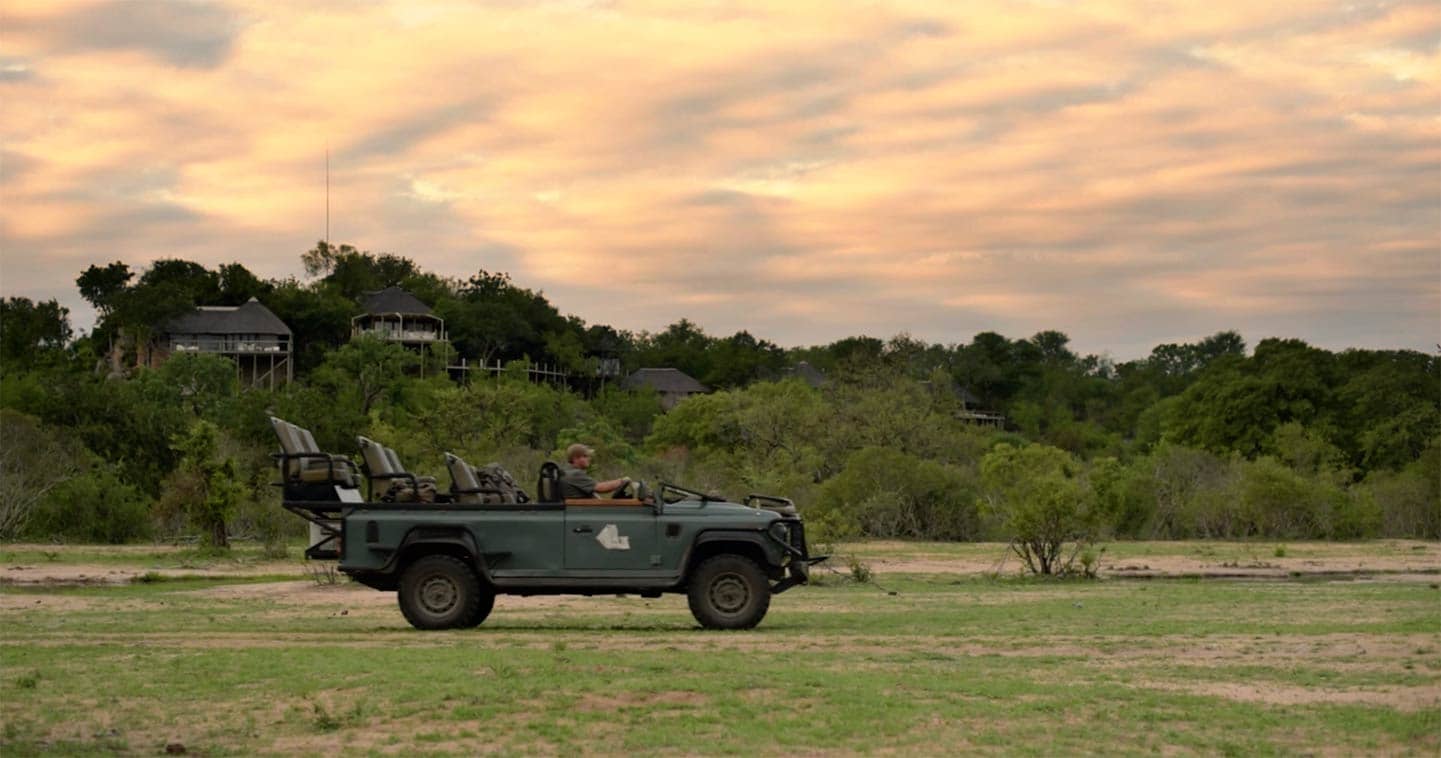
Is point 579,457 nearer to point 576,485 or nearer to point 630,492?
point 576,485

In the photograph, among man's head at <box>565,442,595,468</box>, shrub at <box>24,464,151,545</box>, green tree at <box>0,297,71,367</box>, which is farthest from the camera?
green tree at <box>0,297,71,367</box>

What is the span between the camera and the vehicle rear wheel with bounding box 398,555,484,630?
19.3 meters

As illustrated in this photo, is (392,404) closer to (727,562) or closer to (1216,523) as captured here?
(1216,523)

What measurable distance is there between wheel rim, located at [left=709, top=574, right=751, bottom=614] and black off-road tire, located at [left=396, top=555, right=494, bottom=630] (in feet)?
8.42

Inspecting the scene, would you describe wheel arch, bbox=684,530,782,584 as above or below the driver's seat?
below

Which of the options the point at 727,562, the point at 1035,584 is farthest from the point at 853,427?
the point at 727,562

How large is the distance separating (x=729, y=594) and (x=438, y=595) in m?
3.15

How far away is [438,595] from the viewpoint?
19406 mm

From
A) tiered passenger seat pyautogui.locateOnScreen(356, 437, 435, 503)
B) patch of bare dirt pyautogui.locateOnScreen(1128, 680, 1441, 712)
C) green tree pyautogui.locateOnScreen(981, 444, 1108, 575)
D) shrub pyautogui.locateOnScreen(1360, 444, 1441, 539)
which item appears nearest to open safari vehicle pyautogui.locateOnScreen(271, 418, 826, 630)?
tiered passenger seat pyautogui.locateOnScreen(356, 437, 435, 503)

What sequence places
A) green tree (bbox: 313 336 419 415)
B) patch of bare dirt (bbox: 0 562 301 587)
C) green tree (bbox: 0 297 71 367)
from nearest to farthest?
1. patch of bare dirt (bbox: 0 562 301 587)
2. green tree (bbox: 313 336 419 415)
3. green tree (bbox: 0 297 71 367)

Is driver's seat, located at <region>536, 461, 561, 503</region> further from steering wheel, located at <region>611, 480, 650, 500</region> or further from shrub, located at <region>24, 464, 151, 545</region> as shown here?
shrub, located at <region>24, 464, 151, 545</region>

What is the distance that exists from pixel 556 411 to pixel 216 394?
1656 centimetres

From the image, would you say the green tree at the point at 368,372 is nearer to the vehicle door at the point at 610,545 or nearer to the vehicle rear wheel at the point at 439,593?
the vehicle rear wheel at the point at 439,593

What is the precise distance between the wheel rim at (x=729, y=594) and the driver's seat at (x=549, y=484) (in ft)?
6.53
